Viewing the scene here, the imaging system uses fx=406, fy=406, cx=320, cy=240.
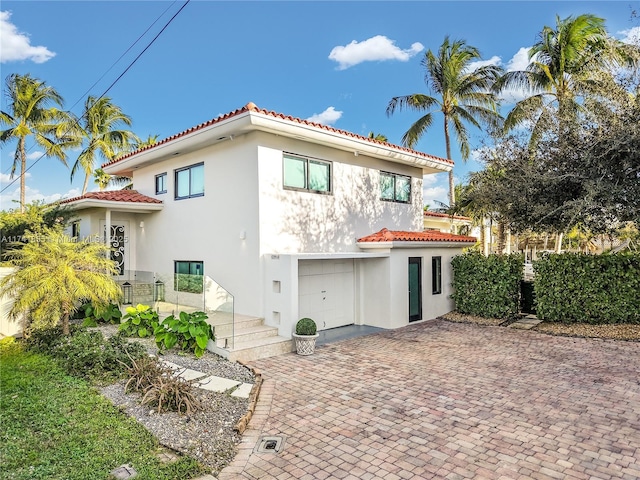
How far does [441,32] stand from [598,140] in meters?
15.5

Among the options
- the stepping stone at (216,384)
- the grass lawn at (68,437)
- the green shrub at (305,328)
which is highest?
the green shrub at (305,328)

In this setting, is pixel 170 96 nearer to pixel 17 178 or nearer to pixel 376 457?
pixel 17 178

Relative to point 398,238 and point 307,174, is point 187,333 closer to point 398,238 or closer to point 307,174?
point 307,174

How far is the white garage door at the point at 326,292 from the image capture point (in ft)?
40.1

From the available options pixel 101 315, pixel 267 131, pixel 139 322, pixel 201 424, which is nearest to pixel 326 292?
pixel 267 131

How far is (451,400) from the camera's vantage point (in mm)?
6840

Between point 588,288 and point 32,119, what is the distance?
32940mm

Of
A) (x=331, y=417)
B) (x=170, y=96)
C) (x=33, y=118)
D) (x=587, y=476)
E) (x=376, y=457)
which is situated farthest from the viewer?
(x=33, y=118)

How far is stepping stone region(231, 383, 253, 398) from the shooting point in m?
7.00

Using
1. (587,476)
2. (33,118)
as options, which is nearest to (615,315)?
(587,476)

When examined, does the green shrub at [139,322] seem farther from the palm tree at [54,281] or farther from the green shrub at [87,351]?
the palm tree at [54,281]

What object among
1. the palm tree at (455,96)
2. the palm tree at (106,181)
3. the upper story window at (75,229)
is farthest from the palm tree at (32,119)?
the palm tree at (455,96)

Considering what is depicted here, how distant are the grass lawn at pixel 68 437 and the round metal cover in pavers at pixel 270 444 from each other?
0.90m

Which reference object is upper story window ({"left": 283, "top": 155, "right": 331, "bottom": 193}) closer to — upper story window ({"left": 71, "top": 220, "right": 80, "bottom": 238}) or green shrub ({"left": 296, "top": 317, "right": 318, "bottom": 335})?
green shrub ({"left": 296, "top": 317, "right": 318, "bottom": 335})
